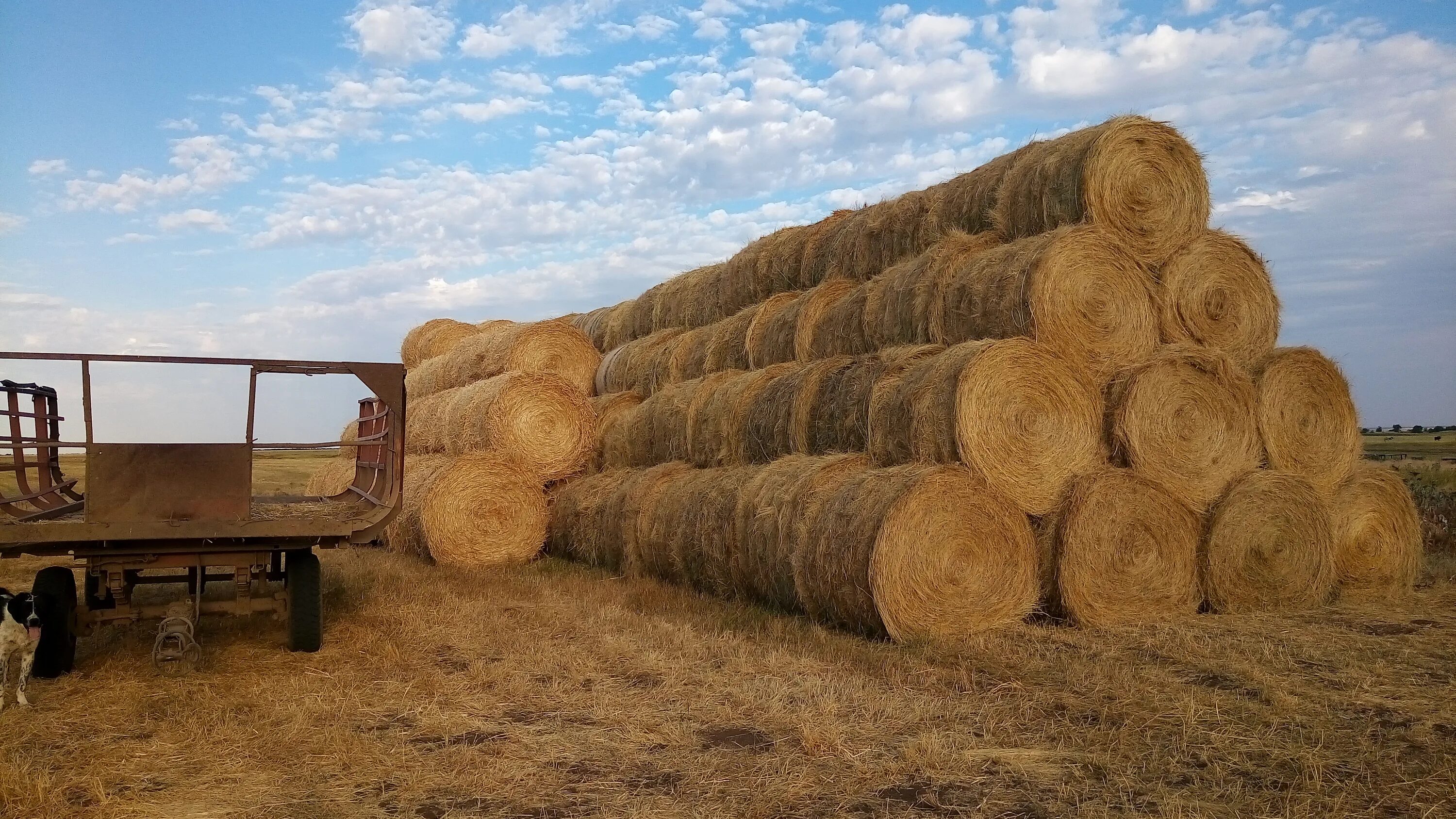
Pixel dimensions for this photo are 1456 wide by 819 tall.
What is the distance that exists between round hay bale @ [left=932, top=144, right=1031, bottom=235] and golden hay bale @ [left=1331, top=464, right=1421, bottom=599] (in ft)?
12.3

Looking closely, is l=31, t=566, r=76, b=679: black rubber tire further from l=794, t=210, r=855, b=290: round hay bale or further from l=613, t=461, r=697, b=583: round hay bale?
l=794, t=210, r=855, b=290: round hay bale

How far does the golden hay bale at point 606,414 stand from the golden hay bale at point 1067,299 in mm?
5552

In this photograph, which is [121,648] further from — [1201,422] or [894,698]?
[1201,422]

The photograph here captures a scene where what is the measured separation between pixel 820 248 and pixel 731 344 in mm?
1439

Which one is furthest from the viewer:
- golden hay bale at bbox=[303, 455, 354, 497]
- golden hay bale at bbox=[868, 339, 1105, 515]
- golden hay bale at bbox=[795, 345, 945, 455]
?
golden hay bale at bbox=[303, 455, 354, 497]

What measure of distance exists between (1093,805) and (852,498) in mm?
3654

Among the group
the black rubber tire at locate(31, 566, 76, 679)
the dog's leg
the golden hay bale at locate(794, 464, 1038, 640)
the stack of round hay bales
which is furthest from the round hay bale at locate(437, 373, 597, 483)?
the dog's leg

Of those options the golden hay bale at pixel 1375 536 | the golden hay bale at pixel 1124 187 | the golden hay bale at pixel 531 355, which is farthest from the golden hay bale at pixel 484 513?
the golden hay bale at pixel 1375 536

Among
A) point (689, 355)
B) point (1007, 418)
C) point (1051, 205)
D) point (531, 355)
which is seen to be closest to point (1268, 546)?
point (1007, 418)

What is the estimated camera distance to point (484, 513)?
12.0m

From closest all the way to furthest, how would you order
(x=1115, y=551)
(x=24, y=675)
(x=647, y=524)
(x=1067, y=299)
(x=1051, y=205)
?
(x=24, y=675)
(x=1115, y=551)
(x=1067, y=299)
(x=1051, y=205)
(x=647, y=524)

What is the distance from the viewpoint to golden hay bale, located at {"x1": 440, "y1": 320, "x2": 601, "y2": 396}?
46.8 feet

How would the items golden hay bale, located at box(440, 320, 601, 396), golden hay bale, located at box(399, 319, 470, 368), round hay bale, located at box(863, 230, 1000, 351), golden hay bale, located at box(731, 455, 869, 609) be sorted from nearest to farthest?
golden hay bale, located at box(731, 455, 869, 609) < round hay bale, located at box(863, 230, 1000, 351) < golden hay bale, located at box(440, 320, 601, 396) < golden hay bale, located at box(399, 319, 470, 368)

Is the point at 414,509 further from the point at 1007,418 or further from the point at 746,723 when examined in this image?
the point at 746,723
